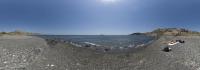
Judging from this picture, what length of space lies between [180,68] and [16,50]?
20.6m

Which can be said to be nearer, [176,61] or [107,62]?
[176,61]

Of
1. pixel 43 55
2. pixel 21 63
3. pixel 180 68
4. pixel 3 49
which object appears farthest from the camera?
pixel 3 49

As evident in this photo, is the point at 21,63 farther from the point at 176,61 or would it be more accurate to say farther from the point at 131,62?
the point at 176,61

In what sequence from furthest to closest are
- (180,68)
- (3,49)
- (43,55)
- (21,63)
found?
(3,49) < (43,55) < (21,63) < (180,68)

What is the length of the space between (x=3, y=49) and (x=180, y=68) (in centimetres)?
2251

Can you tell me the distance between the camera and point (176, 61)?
28281 millimetres

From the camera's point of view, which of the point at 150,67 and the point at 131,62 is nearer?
the point at 150,67

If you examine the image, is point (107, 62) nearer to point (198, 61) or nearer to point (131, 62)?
point (131, 62)

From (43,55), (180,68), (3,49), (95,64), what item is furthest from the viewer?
(3,49)

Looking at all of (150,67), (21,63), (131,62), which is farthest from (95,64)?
(21,63)

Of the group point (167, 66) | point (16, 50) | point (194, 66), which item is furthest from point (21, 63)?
point (194, 66)

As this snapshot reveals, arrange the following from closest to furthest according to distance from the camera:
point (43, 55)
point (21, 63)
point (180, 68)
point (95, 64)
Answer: point (180, 68), point (21, 63), point (95, 64), point (43, 55)

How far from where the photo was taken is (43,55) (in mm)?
31469

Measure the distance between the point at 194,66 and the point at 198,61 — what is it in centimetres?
214
